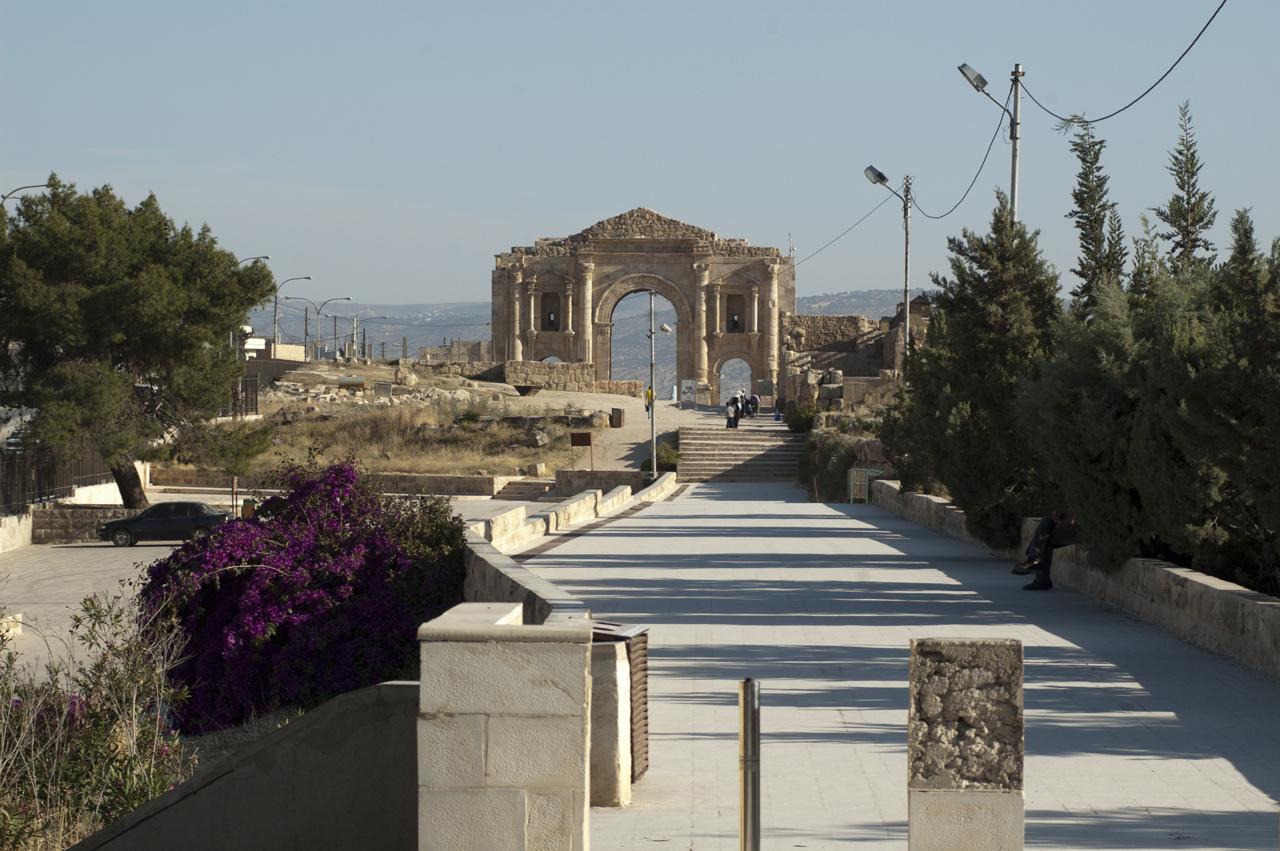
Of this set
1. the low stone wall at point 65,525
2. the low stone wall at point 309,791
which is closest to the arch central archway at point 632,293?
the low stone wall at point 65,525

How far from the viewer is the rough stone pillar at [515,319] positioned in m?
73.8

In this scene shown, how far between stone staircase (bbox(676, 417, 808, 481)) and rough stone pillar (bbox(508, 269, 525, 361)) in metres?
29.8

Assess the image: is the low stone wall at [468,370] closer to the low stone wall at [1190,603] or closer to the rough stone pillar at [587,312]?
the rough stone pillar at [587,312]

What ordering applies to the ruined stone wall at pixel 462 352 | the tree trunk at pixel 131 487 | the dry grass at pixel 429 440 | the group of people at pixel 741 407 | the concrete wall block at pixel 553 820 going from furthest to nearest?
the ruined stone wall at pixel 462 352
the group of people at pixel 741 407
the dry grass at pixel 429 440
the tree trunk at pixel 131 487
the concrete wall block at pixel 553 820

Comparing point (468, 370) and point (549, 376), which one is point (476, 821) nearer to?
point (549, 376)

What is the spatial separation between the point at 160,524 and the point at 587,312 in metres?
46.6

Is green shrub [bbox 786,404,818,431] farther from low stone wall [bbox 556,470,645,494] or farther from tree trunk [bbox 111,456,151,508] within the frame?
tree trunk [bbox 111,456,151,508]

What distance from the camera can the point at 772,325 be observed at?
7319cm

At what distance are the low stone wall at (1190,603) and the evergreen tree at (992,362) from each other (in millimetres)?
1690

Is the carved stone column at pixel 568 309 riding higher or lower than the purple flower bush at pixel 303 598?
higher

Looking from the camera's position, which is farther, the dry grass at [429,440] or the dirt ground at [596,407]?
the dirt ground at [596,407]

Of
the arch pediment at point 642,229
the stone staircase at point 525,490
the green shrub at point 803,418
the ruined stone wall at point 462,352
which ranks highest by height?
the arch pediment at point 642,229

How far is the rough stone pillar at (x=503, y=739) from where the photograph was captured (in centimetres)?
424

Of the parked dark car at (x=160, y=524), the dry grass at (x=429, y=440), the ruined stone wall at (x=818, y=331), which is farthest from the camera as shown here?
the ruined stone wall at (x=818, y=331)
